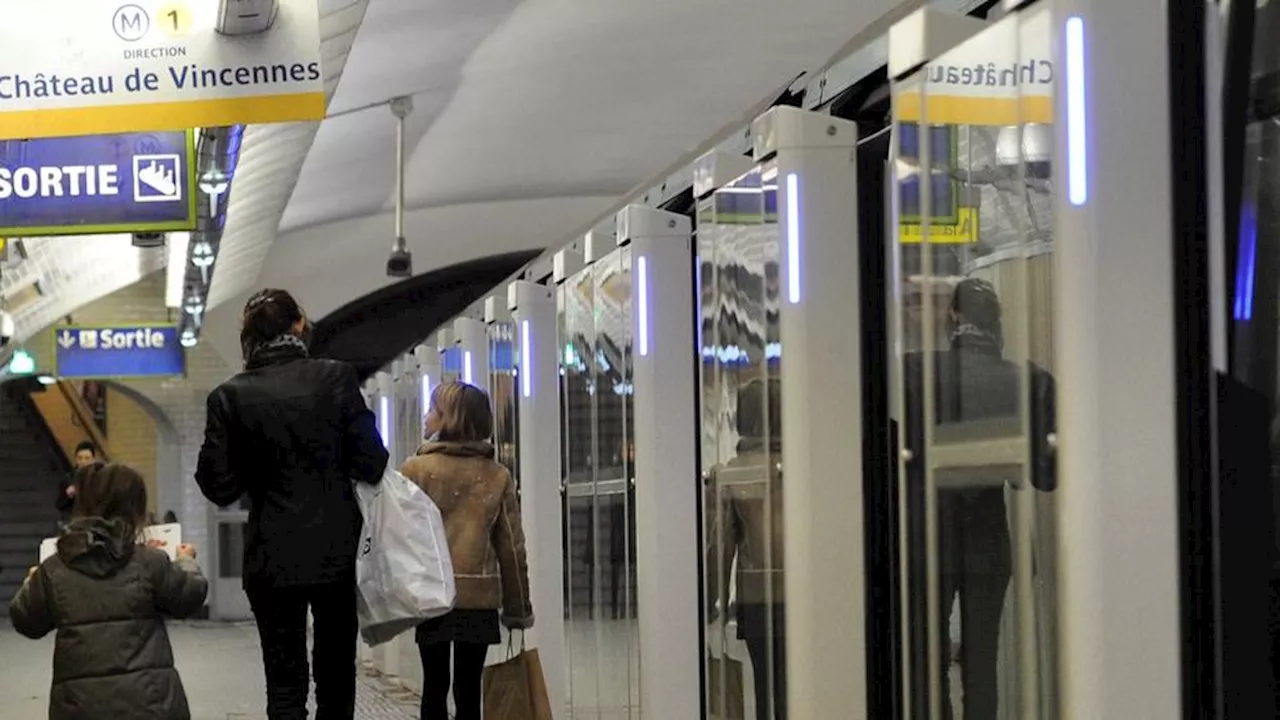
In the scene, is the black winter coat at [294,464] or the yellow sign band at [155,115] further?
the yellow sign band at [155,115]

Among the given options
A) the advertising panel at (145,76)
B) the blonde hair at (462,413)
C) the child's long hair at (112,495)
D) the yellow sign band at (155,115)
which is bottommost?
the child's long hair at (112,495)

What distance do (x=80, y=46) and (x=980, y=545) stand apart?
4908 millimetres

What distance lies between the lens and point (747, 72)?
1569 centimetres

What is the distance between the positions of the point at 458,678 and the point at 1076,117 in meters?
4.06

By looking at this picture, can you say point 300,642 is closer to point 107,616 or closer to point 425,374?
point 107,616

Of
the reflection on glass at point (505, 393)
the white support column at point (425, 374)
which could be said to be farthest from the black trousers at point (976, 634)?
the white support column at point (425, 374)

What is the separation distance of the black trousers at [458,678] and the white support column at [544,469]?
1.66 metres

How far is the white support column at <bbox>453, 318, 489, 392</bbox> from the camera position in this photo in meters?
10.1

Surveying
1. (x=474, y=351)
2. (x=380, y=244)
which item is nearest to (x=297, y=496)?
(x=474, y=351)

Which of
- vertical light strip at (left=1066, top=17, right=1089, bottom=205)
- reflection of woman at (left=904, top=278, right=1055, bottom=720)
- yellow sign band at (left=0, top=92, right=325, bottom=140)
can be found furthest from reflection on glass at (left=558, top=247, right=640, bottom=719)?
vertical light strip at (left=1066, top=17, right=1089, bottom=205)

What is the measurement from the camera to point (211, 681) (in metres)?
14.7

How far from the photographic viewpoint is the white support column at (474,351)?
33.2 ft

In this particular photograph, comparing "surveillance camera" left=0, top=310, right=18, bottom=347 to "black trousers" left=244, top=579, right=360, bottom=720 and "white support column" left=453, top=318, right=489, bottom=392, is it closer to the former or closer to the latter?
"white support column" left=453, top=318, right=489, bottom=392

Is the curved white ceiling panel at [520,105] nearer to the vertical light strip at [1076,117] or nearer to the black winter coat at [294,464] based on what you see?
the black winter coat at [294,464]
